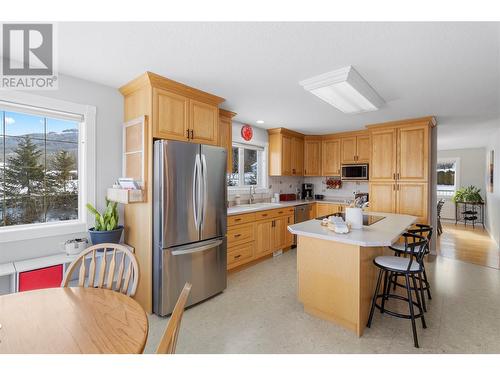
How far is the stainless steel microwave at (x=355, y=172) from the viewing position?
512cm

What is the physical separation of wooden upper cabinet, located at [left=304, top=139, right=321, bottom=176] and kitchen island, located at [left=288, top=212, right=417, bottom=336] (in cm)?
322

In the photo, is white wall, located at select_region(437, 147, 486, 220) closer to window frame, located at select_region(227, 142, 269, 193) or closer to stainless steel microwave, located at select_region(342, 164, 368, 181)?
stainless steel microwave, located at select_region(342, 164, 368, 181)

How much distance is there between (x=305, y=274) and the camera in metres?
2.56

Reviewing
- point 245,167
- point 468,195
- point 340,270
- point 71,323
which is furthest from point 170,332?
point 468,195

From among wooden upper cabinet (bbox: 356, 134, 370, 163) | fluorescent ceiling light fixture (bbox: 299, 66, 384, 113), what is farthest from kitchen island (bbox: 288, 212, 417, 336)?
wooden upper cabinet (bbox: 356, 134, 370, 163)

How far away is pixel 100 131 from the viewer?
274 centimetres

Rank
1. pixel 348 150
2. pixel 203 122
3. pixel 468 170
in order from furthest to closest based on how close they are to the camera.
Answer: pixel 468 170 < pixel 348 150 < pixel 203 122

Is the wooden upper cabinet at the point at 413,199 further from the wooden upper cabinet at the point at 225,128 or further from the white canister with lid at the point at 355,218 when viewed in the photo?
the wooden upper cabinet at the point at 225,128

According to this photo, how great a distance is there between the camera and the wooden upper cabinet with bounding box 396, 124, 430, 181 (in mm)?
4016

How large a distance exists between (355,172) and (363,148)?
1.67ft

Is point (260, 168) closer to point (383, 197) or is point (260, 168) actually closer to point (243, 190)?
point (243, 190)

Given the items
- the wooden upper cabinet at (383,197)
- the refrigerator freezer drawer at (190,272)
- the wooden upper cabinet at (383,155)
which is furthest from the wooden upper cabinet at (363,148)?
the refrigerator freezer drawer at (190,272)
